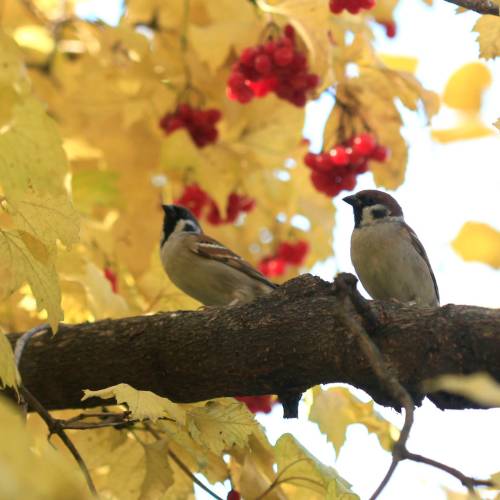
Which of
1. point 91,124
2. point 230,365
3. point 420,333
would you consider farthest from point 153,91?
point 420,333

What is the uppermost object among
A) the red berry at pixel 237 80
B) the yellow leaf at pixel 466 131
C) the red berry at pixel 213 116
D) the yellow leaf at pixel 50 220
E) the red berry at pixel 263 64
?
the yellow leaf at pixel 466 131

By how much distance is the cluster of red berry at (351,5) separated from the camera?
319cm

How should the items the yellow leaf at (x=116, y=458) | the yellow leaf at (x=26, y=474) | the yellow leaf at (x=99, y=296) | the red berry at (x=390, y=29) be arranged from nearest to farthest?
1. the yellow leaf at (x=26, y=474)
2. the yellow leaf at (x=116, y=458)
3. the yellow leaf at (x=99, y=296)
4. the red berry at (x=390, y=29)

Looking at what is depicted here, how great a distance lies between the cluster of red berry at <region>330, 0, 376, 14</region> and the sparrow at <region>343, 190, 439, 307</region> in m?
1.27

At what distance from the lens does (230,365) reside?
2.56 metres

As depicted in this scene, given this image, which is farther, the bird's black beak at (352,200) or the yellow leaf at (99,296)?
the bird's black beak at (352,200)

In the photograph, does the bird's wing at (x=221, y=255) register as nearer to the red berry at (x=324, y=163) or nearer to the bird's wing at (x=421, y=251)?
the bird's wing at (x=421, y=251)

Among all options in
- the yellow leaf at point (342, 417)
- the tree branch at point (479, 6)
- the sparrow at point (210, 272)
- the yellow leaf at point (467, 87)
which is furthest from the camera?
the sparrow at point (210, 272)

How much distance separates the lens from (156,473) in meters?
2.60

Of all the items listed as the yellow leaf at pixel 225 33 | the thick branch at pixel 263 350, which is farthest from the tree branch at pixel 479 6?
the yellow leaf at pixel 225 33

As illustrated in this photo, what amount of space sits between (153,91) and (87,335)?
1.51 meters

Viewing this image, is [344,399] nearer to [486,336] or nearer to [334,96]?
[486,336]

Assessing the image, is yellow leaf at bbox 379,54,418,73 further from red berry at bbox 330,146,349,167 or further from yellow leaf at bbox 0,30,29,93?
yellow leaf at bbox 0,30,29,93

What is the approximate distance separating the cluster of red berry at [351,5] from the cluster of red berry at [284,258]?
1.28m
